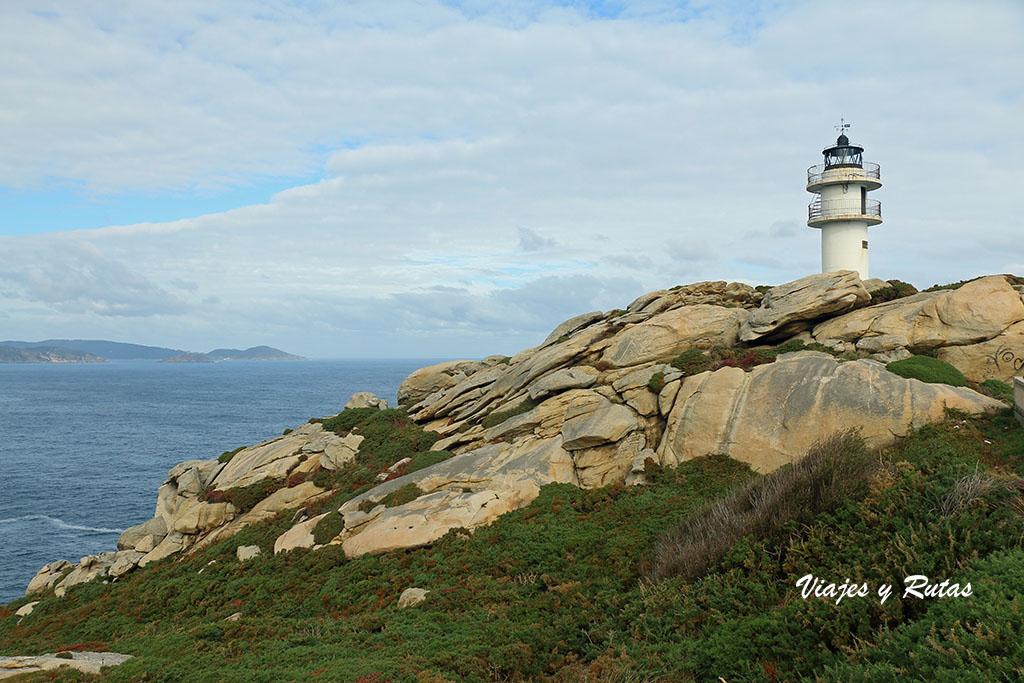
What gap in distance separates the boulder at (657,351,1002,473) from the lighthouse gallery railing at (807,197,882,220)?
1912 centimetres

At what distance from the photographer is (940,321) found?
79.2 ft

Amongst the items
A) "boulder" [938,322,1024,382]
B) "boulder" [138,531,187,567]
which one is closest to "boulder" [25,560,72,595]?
"boulder" [138,531,187,567]

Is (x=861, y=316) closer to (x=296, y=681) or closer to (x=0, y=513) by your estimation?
(x=296, y=681)

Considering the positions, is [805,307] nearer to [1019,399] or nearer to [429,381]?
[1019,399]

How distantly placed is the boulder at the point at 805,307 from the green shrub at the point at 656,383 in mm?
5347

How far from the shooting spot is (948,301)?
24344mm

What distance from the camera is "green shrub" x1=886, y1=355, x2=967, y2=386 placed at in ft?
70.3

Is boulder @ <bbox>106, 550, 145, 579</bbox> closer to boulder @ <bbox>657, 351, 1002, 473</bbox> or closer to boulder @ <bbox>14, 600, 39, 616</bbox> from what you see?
boulder @ <bbox>14, 600, 39, 616</bbox>

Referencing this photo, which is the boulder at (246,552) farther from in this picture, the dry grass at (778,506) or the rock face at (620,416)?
the dry grass at (778,506)

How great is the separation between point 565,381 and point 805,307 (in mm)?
11403

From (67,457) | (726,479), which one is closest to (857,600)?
(726,479)

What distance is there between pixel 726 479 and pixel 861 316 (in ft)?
39.7

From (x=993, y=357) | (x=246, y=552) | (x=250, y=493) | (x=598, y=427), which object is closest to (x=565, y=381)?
(x=598, y=427)

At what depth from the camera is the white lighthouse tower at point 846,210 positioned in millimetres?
37031
